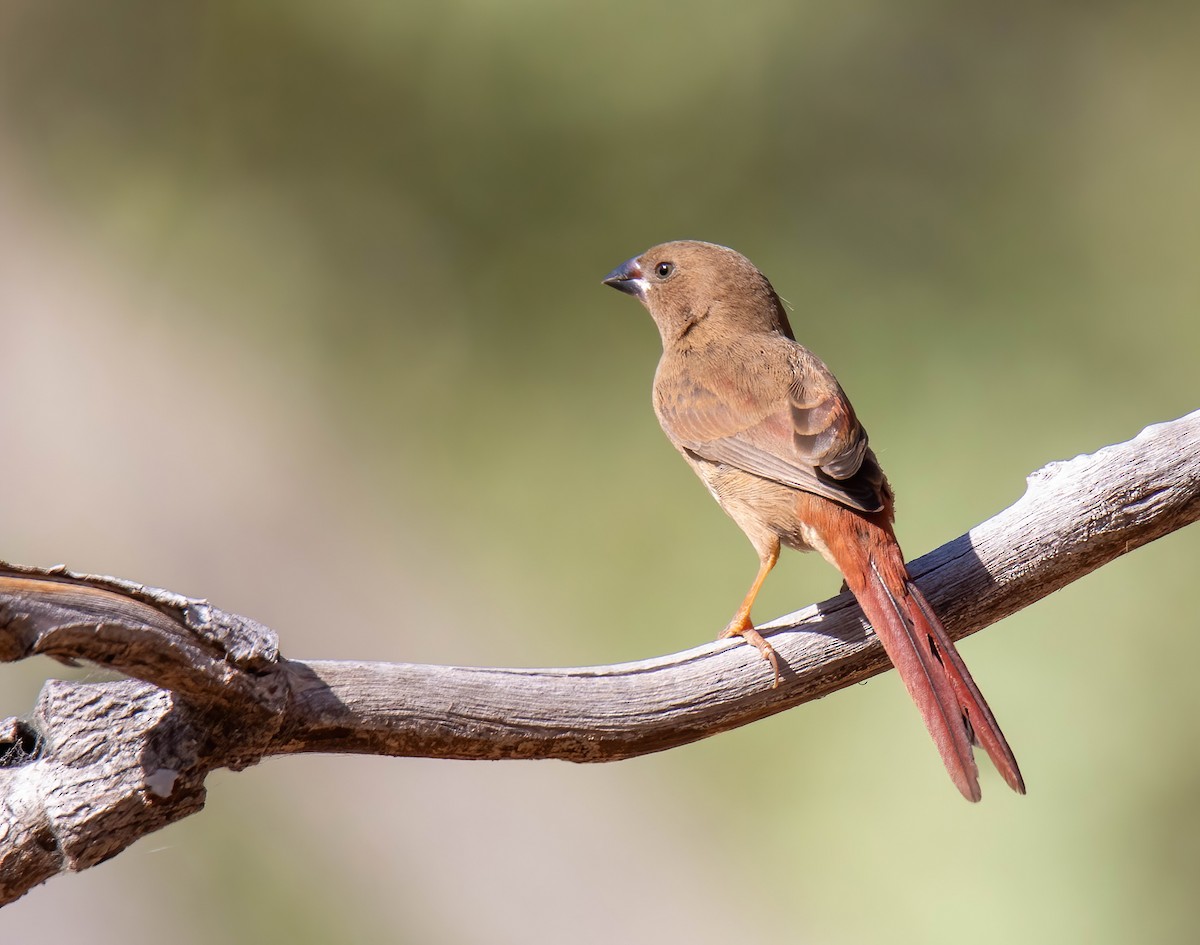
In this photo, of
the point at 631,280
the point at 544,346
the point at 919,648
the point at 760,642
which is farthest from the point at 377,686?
the point at 544,346

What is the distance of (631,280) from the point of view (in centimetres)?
389

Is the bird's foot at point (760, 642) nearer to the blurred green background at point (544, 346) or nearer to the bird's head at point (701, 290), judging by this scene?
the bird's head at point (701, 290)

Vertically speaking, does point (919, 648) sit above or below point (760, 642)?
below

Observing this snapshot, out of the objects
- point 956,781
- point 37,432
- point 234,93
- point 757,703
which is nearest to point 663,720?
point 757,703

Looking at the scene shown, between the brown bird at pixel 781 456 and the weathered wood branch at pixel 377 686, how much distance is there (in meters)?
0.17

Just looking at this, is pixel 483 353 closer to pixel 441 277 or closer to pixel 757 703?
pixel 441 277

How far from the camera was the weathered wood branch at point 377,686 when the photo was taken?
185 centimetres

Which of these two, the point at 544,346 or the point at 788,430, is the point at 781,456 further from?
the point at 544,346

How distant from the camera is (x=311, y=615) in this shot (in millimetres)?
6562

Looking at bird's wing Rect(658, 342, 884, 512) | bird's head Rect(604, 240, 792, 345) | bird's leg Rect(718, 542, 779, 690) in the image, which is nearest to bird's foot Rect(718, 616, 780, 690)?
bird's leg Rect(718, 542, 779, 690)

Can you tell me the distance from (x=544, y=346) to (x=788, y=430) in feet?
13.4

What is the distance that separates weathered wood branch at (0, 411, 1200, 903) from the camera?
185cm

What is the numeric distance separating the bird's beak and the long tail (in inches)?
55.6

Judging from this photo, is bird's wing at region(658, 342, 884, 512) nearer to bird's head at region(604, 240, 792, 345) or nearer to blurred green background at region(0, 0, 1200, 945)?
bird's head at region(604, 240, 792, 345)
